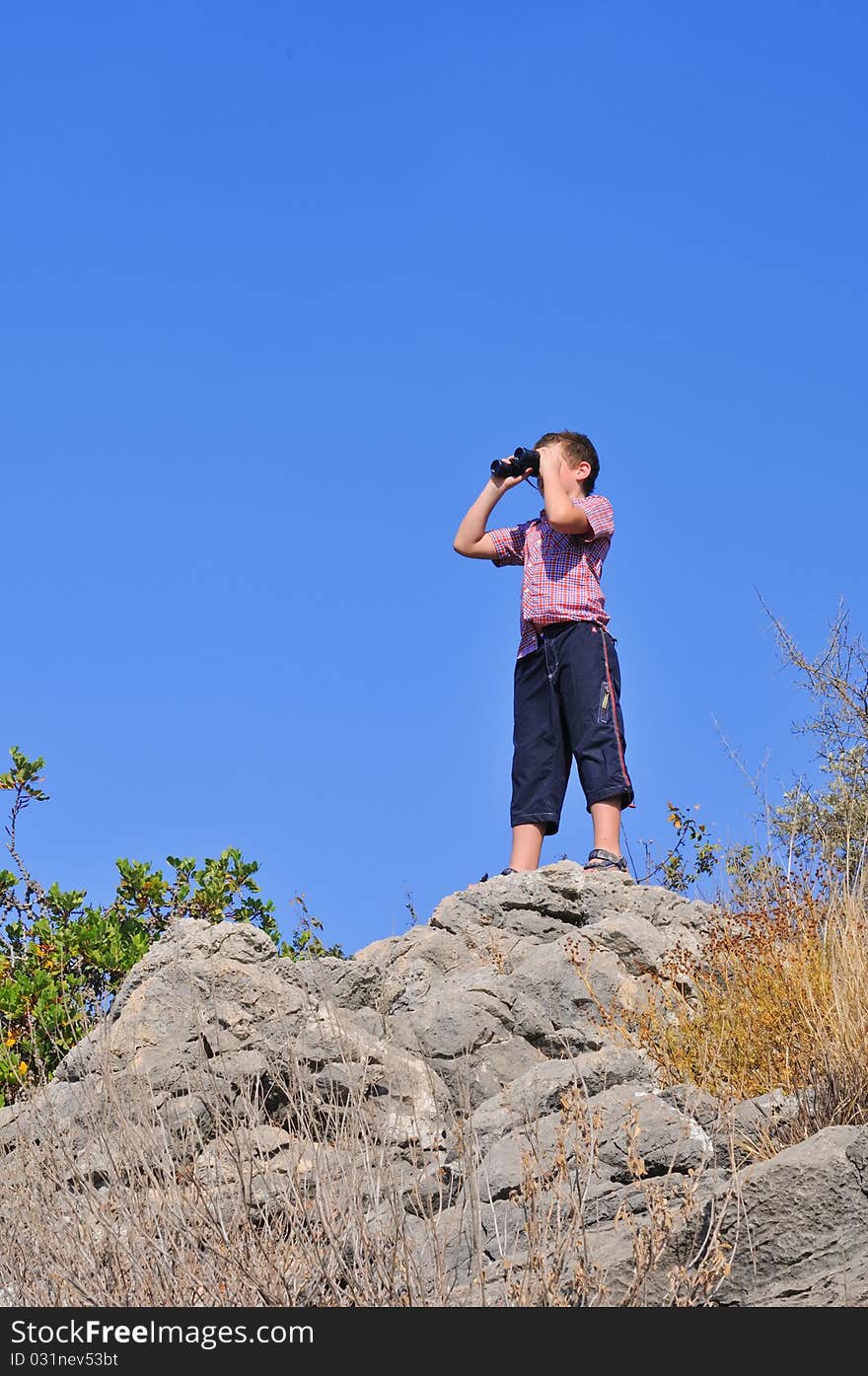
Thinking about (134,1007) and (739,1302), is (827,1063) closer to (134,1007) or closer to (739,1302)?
(739,1302)

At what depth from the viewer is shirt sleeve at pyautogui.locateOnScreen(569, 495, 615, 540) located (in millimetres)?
7145

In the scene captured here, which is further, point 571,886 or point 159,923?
point 159,923

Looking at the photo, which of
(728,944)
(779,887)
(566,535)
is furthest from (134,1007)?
(566,535)

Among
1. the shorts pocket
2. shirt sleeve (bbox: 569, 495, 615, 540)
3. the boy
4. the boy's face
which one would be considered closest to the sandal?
the boy

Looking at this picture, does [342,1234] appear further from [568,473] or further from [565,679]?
[568,473]

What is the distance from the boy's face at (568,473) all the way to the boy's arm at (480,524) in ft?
0.65

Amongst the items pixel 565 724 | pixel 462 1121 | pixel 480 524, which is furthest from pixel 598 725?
pixel 462 1121

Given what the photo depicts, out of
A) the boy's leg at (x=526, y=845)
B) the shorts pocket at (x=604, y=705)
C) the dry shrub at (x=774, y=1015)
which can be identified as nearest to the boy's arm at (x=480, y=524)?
the shorts pocket at (x=604, y=705)

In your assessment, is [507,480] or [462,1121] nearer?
[462,1121]

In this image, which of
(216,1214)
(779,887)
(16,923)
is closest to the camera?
(216,1214)

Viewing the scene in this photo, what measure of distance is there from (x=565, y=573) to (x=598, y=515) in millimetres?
328

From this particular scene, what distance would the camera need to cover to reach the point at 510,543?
7602 millimetres

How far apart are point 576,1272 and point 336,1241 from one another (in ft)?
1.76

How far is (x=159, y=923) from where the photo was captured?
7.28 meters
